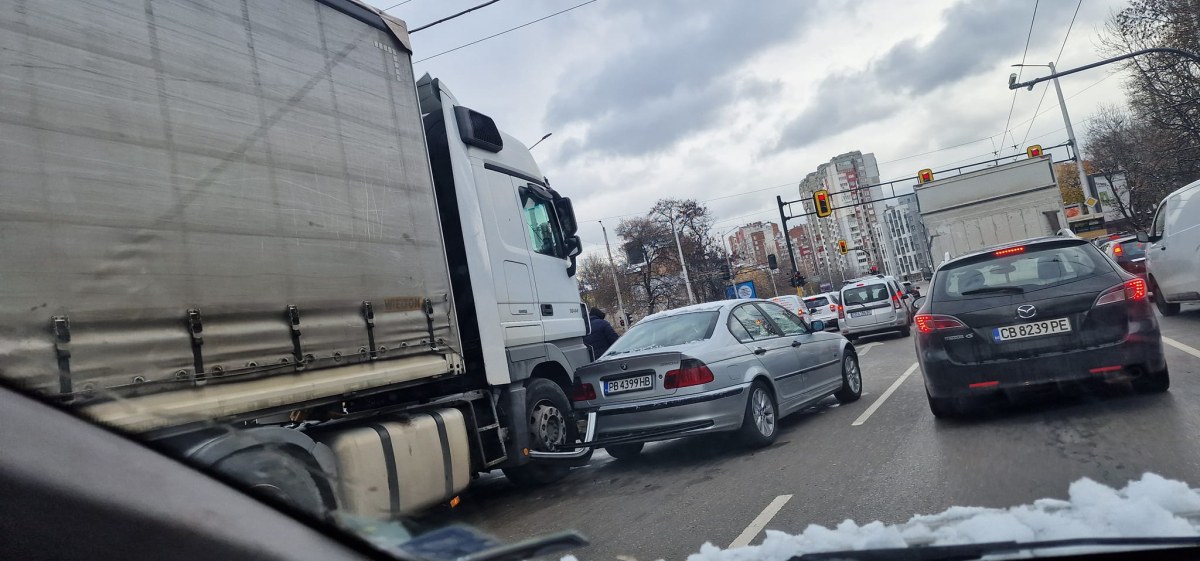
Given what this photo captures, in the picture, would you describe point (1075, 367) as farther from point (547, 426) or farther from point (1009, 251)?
point (547, 426)

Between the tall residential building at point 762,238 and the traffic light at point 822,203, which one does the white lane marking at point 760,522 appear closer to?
the traffic light at point 822,203

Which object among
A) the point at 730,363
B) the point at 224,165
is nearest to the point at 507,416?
the point at 730,363

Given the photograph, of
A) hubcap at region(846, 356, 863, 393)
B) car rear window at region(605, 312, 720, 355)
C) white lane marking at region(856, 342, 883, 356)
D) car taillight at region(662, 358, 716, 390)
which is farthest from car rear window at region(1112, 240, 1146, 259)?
car taillight at region(662, 358, 716, 390)

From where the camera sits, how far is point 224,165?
12.7 feet

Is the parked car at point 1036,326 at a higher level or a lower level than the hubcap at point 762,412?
higher

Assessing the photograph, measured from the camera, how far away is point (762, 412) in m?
7.13

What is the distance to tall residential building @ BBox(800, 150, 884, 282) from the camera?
212 feet

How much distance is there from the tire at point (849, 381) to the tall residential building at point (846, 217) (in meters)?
33.2

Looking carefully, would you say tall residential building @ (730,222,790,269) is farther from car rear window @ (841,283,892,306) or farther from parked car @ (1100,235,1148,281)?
car rear window @ (841,283,892,306)

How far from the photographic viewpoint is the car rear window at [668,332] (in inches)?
290

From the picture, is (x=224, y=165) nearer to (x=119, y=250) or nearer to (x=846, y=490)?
(x=119, y=250)

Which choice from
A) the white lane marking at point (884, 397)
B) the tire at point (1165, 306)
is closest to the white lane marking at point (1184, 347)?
the white lane marking at point (884, 397)

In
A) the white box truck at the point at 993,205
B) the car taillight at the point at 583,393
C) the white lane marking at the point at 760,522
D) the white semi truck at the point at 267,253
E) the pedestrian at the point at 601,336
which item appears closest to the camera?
the white semi truck at the point at 267,253

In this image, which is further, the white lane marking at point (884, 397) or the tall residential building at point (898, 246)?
the tall residential building at point (898, 246)
